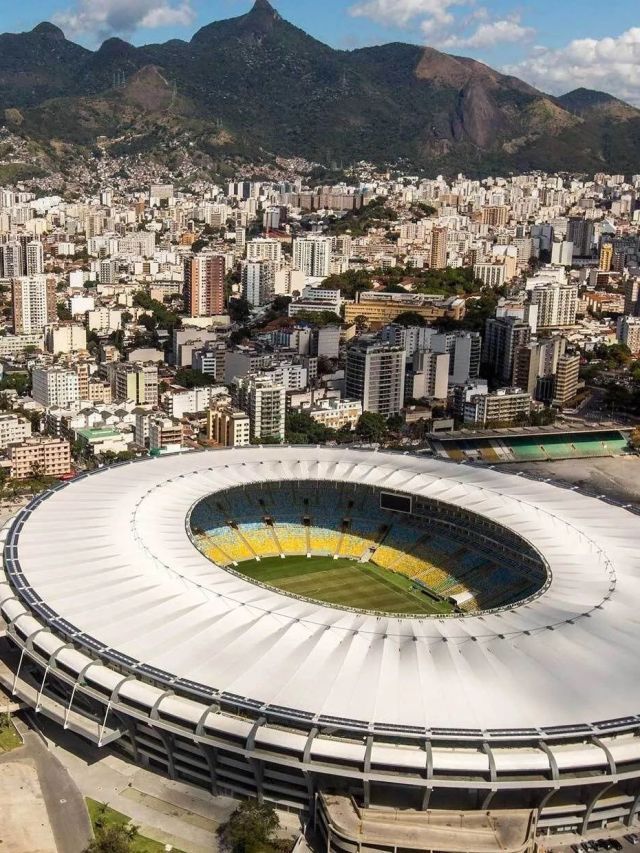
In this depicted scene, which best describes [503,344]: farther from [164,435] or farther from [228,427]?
[164,435]

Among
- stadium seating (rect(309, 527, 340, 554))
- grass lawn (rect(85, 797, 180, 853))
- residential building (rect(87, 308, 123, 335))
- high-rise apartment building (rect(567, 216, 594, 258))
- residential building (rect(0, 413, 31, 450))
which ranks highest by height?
high-rise apartment building (rect(567, 216, 594, 258))

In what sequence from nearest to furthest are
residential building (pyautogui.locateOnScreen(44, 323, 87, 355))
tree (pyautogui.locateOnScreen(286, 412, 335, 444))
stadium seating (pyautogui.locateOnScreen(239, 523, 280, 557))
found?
stadium seating (pyautogui.locateOnScreen(239, 523, 280, 557)) → tree (pyautogui.locateOnScreen(286, 412, 335, 444)) → residential building (pyautogui.locateOnScreen(44, 323, 87, 355))

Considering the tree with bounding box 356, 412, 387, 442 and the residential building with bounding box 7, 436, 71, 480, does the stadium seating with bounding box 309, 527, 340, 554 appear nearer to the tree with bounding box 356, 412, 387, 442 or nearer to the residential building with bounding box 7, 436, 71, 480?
the residential building with bounding box 7, 436, 71, 480

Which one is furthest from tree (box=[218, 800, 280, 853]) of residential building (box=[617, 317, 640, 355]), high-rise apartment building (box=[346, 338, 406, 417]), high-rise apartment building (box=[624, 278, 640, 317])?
high-rise apartment building (box=[624, 278, 640, 317])

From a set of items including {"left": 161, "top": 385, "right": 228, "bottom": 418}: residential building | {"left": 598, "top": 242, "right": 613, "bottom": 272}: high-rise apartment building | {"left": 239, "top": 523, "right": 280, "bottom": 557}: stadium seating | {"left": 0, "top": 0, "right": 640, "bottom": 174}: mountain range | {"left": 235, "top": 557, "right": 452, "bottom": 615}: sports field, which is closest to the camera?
{"left": 235, "top": 557, "right": 452, "bottom": 615}: sports field

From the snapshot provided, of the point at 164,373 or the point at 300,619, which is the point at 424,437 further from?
the point at 300,619

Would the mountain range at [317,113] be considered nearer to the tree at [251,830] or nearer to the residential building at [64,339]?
the residential building at [64,339]

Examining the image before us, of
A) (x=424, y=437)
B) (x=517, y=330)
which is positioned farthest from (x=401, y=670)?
(x=517, y=330)
